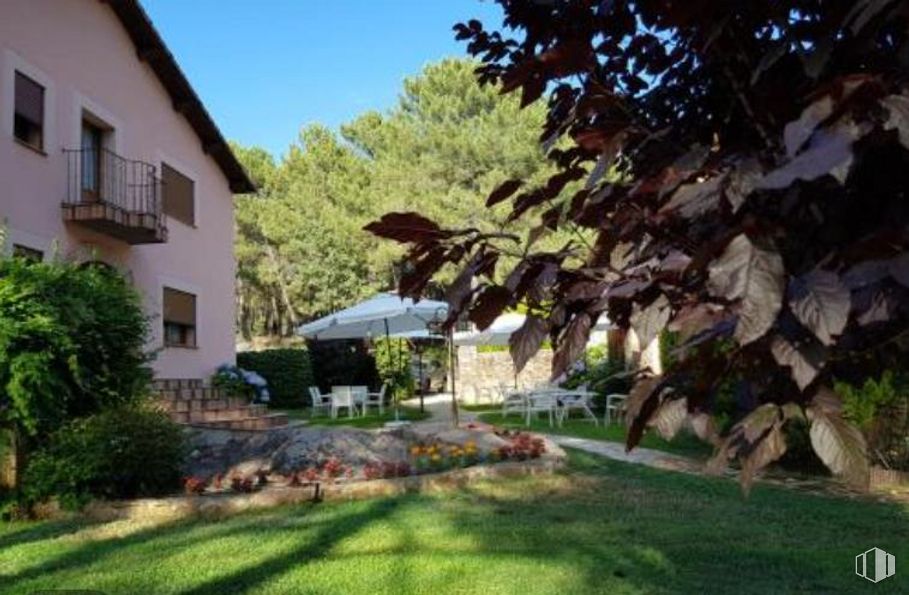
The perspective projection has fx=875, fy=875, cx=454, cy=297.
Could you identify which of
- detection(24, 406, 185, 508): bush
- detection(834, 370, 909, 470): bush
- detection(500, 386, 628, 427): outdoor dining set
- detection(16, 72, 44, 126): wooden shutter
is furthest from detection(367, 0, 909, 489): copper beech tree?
detection(500, 386, 628, 427): outdoor dining set

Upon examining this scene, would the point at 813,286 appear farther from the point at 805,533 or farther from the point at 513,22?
the point at 805,533

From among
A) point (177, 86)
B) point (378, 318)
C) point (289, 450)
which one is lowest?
point (289, 450)

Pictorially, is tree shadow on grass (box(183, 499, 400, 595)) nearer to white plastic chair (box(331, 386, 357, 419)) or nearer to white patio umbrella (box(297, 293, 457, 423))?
white patio umbrella (box(297, 293, 457, 423))

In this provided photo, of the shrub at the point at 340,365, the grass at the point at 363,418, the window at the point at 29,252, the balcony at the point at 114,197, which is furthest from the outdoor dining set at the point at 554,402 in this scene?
the shrub at the point at 340,365

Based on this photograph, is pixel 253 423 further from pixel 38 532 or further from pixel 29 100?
pixel 38 532

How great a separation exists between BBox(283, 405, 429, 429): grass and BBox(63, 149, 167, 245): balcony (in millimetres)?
5011

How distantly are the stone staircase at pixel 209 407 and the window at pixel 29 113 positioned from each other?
416 centimetres

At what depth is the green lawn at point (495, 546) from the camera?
194 inches

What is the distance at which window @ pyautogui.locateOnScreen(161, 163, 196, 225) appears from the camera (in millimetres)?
17156

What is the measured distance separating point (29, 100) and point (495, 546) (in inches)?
409

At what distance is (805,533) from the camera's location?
6266mm

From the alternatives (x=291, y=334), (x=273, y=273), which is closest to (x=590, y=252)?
(x=273, y=273)
